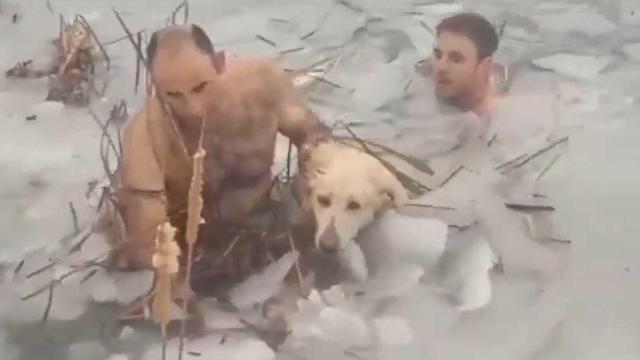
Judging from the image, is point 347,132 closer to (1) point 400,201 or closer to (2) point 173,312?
(1) point 400,201

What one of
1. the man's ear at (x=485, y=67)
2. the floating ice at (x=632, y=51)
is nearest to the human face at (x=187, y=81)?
the man's ear at (x=485, y=67)

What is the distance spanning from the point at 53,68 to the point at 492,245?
1.24 ft

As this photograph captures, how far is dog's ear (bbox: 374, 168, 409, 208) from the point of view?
0.89 meters

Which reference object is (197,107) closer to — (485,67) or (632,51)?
(485,67)

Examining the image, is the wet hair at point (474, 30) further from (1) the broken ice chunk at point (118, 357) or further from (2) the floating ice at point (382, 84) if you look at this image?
(1) the broken ice chunk at point (118, 357)

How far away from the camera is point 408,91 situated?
963mm

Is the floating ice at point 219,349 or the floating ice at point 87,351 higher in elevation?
the floating ice at point 219,349

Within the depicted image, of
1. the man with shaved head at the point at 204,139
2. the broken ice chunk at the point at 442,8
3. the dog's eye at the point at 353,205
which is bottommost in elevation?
the dog's eye at the point at 353,205

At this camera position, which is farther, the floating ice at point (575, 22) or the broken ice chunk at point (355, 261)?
the floating ice at point (575, 22)

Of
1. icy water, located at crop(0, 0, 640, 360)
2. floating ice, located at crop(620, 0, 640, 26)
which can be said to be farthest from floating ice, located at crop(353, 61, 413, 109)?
floating ice, located at crop(620, 0, 640, 26)

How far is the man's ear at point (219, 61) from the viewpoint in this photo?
0.90 metres

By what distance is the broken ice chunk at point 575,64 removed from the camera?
985 millimetres

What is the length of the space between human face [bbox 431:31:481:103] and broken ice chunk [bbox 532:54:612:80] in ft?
0.19

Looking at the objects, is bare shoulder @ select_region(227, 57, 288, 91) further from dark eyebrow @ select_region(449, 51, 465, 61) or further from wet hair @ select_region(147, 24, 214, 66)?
dark eyebrow @ select_region(449, 51, 465, 61)
